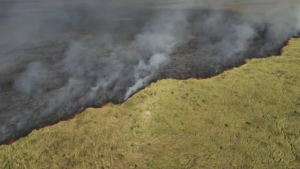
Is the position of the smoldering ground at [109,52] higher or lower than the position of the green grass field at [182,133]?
lower

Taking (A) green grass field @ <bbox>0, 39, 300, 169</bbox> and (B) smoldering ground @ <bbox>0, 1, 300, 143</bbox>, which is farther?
(B) smoldering ground @ <bbox>0, 1, 300, 143</bbox>

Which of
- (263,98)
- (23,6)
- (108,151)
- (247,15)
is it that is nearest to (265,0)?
(247,15)

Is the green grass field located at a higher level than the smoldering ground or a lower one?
higher

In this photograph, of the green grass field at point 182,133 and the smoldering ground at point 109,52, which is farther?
the smoldering ground at point 109,52

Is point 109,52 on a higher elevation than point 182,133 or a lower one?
lower
